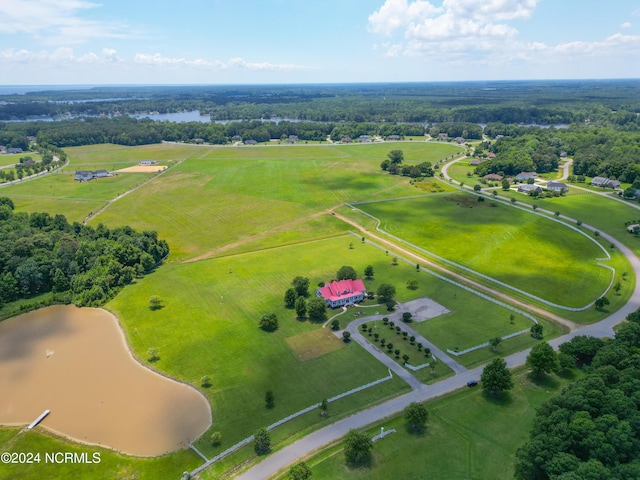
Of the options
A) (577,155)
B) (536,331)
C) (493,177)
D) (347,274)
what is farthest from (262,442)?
(577,155)

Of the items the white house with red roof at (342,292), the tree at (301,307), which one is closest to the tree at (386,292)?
the white house with red roof at (342,292)

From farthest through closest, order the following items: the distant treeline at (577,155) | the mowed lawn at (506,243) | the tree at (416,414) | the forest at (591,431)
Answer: the distant treeline at (577,155) < the mowed lawn at (506,243) < the tree at (416,414) < the forest at (591,431)

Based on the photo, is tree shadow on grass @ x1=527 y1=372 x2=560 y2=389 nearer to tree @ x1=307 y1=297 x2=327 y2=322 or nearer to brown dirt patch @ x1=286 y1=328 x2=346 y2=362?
brown dirt patch @ x1=286 y1=328 x2=346 y2=362

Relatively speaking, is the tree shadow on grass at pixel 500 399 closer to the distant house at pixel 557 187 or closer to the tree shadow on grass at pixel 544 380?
the tree shadow on grass at pixel 544 380

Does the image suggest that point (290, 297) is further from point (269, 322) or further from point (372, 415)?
Answer: point (372, 415)

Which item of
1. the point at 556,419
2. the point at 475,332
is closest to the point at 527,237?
the point at 475,332

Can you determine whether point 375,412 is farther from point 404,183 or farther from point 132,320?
point 404,183
